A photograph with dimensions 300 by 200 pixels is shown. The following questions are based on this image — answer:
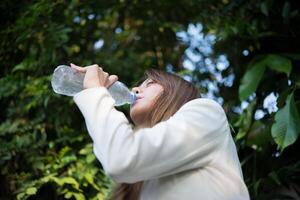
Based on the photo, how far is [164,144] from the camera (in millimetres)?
1306

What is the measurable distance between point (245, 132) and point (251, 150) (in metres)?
0.21

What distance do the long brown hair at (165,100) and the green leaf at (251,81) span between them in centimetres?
97

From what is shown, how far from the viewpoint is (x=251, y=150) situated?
2875 mm

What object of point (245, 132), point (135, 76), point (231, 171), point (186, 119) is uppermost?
point (186, 119)

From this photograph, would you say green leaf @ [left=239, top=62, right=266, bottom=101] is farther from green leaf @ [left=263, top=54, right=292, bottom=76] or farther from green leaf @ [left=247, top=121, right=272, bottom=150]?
green leaf @ [left=247, top=121, right=272, bottom=150]

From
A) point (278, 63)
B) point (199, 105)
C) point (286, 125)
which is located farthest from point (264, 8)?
point (199, 105)

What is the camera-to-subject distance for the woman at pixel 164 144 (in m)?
1.29

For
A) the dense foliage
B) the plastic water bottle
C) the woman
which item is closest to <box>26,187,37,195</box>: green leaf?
the dense foliage

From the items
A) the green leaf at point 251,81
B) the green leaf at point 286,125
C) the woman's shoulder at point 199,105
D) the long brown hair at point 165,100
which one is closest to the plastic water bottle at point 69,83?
the long brown hair at point 165,100

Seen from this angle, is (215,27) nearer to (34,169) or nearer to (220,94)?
(220,94)

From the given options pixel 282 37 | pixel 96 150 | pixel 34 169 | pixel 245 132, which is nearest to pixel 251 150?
pixel 245 132

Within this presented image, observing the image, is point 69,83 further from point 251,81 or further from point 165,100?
point 251,81

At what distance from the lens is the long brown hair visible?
1.51 meters

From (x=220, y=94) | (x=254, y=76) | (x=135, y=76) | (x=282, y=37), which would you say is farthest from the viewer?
(x=135, y=76)
